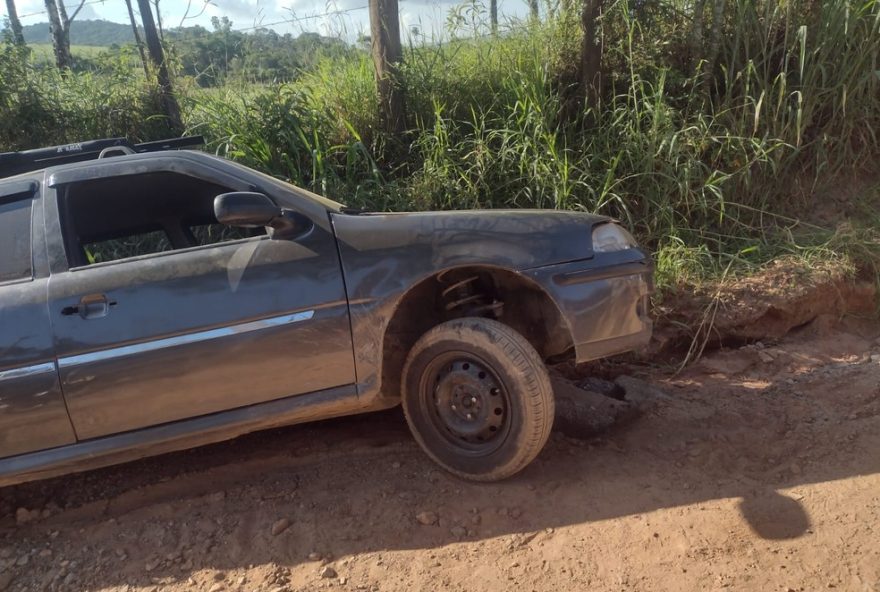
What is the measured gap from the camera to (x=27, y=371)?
295cm

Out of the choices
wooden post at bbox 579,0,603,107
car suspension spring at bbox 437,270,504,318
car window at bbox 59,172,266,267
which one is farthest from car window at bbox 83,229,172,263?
wooden post at bbox 579,0,603,107

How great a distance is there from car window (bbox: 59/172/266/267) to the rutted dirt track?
48.8 inches

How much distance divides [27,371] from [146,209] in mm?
1513

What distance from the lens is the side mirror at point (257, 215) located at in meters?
2.91

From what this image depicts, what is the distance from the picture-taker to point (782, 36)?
228 inches

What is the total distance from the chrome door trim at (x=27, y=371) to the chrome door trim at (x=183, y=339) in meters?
0.05

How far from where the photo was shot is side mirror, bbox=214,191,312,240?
9.53ft

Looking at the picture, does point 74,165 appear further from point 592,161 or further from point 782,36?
point 782,36

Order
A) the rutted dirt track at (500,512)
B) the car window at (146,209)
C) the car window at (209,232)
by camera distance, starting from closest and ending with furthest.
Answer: the rutted dirt track at (500,512) → the car window at (146,209) → the car window at (209,232)

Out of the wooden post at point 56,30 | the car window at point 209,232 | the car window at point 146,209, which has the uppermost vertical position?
the wooden post at point 56,30

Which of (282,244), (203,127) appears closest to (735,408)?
(282,244)

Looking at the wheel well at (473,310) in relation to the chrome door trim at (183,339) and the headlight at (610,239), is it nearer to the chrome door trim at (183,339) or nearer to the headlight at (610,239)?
the headlight at (610,239)

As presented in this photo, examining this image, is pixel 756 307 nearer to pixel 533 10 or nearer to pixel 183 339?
pixel 533 10

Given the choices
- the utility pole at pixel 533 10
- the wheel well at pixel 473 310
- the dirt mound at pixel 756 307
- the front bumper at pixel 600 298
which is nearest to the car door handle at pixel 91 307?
the wheel well at pixel 473 310
